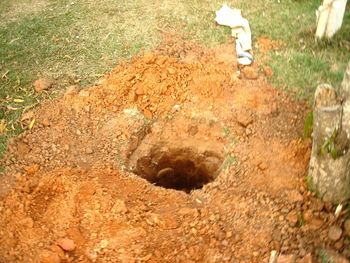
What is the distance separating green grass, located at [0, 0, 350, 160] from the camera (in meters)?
3.88

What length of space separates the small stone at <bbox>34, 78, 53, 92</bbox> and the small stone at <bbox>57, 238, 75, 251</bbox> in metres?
1.59

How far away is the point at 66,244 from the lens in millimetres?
2770

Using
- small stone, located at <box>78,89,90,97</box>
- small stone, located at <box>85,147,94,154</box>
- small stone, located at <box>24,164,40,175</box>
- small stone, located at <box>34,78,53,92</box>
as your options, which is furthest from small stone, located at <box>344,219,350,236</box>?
small stone, located at <box>34,78,53,92</box>

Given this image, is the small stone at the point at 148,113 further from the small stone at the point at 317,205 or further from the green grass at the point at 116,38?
the small stone at the point at 317,205

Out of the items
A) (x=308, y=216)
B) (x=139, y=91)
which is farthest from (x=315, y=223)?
(x=139, y=91)

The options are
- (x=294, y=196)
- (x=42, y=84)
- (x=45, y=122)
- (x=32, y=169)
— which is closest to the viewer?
(x=294, y=196)

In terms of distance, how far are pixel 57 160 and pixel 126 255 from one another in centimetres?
100

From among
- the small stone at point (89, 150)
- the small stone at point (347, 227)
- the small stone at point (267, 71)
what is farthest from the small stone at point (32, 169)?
the small stone at point (347, 227)

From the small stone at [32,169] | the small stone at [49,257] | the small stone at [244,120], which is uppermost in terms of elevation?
the small stone at [244,120]

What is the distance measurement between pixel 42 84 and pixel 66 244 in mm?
1671

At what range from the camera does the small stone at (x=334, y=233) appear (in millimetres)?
2717

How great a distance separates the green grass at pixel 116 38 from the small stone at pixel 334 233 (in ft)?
4.07

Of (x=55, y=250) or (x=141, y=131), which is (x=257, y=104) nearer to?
(x=141, y=131)

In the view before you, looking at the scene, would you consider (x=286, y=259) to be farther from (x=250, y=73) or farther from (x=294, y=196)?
(x=250, y=73)
